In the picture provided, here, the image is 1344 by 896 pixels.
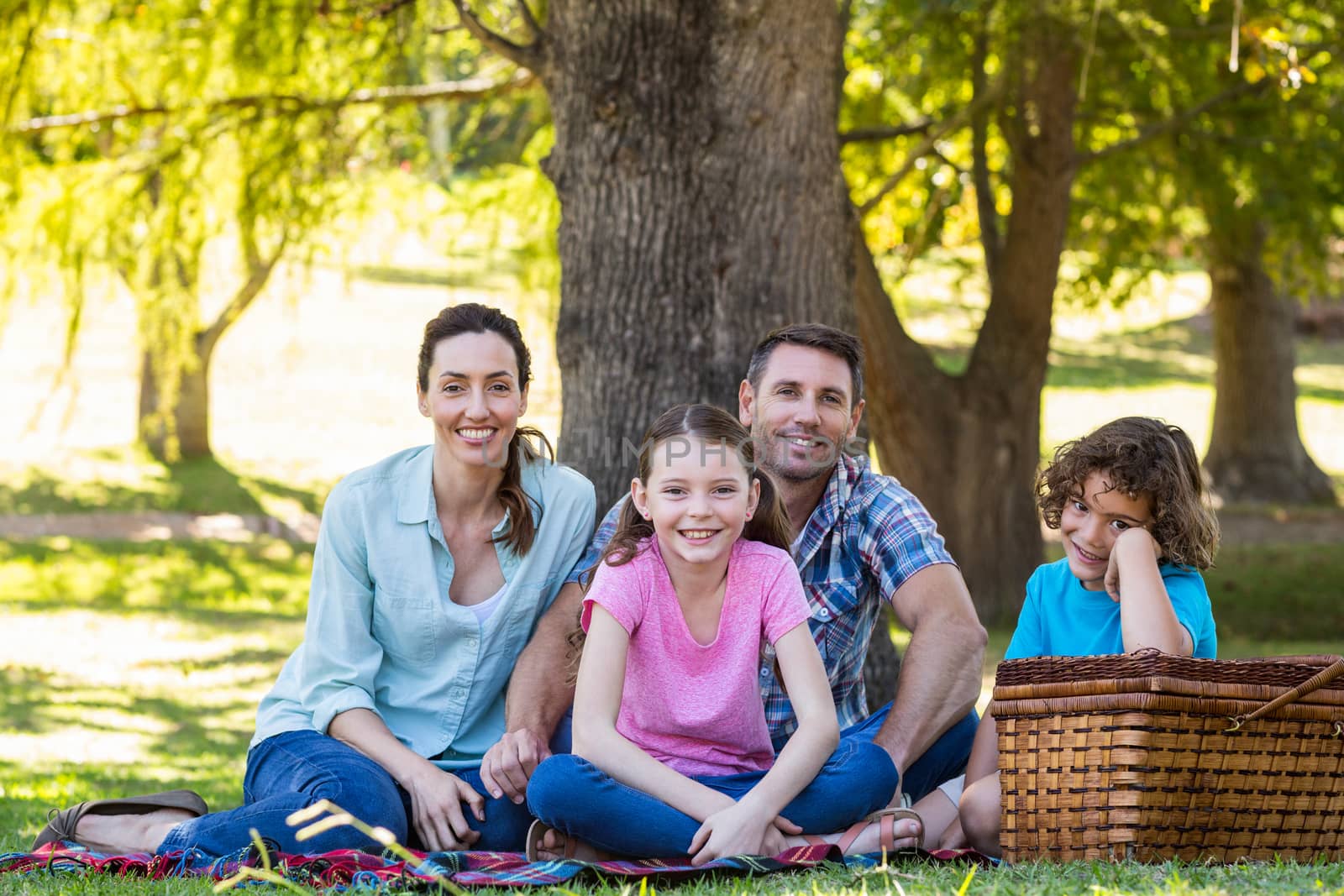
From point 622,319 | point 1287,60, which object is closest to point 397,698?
point 622,319

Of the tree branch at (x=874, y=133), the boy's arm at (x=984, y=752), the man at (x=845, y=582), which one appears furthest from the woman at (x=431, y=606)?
the tree branch at (x=874, y=133)

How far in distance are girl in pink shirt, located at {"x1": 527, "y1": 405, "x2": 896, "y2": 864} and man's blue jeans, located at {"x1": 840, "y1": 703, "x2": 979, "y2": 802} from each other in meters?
0.40

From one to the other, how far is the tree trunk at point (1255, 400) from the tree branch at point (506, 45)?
10.4m

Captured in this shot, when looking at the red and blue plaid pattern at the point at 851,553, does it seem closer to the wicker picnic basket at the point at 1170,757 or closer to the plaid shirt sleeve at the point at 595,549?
the plaid shirt sleeve at the point at 595,549

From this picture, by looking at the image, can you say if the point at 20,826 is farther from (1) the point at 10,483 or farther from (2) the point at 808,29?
(1) the point at 10,483

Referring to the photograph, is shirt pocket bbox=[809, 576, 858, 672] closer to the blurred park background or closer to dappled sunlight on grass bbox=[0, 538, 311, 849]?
the blurred park background

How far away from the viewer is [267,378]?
21.6m

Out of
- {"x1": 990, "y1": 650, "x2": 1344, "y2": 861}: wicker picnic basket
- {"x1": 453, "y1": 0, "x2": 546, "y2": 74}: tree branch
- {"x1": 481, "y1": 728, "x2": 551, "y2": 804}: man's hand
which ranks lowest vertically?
{"x1": 481, "y1": 728, "x2": 551, "y2": 804}: man's hand

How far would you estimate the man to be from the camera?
→ 364cm

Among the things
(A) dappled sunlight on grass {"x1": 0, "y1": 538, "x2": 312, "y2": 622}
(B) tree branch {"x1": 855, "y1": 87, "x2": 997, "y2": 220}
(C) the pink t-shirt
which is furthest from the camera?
(A) dappled sunlight on grass {"x1": 0, "y1": 538, "x2": 312, "y2": 622}

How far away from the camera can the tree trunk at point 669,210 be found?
16.6 feet

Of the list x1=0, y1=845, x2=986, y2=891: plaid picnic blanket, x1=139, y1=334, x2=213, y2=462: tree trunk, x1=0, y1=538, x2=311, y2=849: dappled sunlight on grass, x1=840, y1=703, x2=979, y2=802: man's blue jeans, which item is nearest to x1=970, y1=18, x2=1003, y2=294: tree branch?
x1=0, y1=538, x2=311, y2=849: dappled sunlight on grass

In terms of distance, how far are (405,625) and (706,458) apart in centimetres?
95

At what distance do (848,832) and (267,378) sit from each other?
19.6 metres
